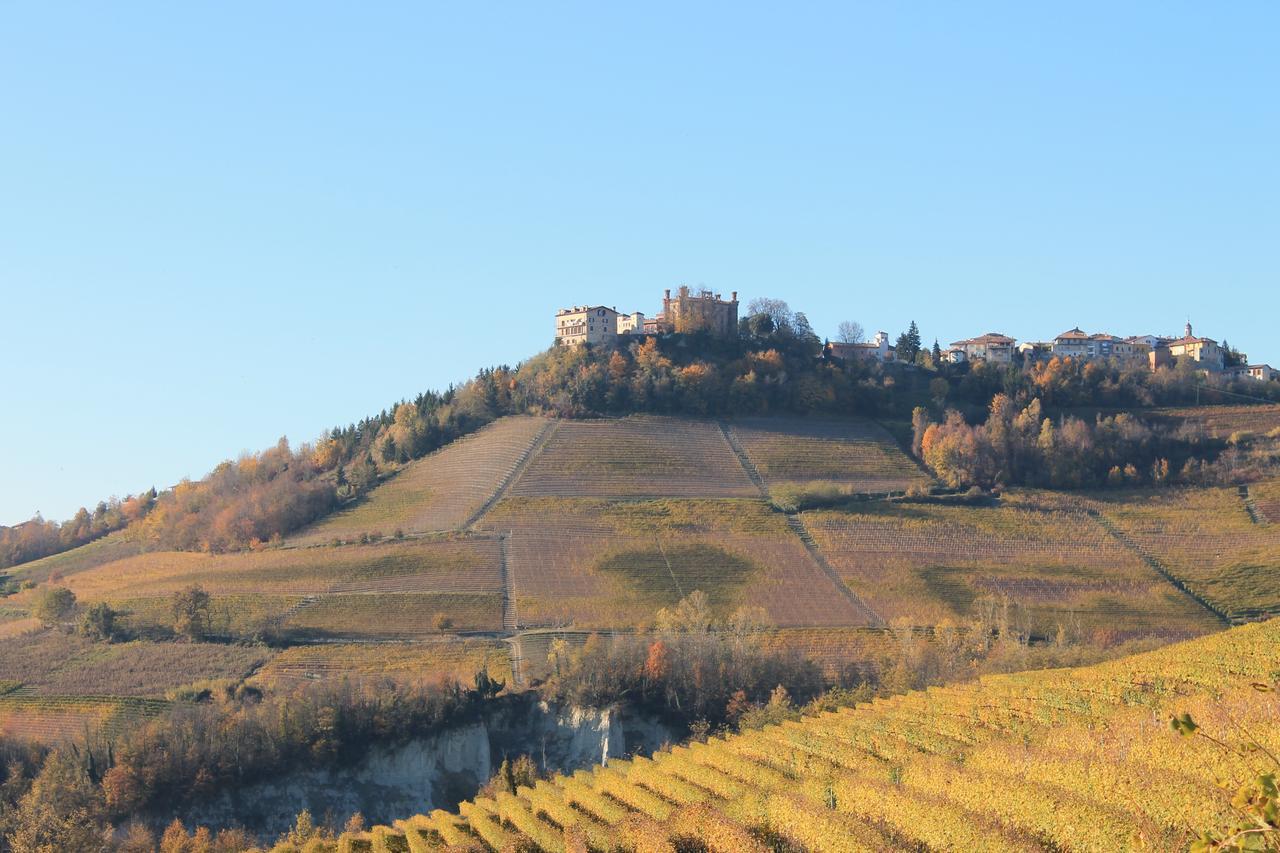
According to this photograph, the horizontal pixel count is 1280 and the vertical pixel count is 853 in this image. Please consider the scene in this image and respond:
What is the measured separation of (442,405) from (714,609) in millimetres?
A: 56989

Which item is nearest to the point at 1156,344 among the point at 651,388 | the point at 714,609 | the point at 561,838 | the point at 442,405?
the point at 651,388

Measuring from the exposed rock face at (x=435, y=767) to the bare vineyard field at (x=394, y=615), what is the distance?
14690 millimetres

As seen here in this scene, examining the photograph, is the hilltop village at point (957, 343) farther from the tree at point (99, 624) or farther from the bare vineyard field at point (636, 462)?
the tree at point (99, 624)

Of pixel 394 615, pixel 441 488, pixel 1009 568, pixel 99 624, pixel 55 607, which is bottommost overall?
pixel 1009 568

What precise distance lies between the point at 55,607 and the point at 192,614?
13.1 m

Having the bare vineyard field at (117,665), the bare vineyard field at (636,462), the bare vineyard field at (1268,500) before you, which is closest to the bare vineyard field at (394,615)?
the bare vineyard field at (117,665)

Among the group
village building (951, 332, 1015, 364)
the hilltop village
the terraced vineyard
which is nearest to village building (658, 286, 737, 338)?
the hilltop village

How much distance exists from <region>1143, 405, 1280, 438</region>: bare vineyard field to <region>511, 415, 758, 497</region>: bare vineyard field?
44.5 m

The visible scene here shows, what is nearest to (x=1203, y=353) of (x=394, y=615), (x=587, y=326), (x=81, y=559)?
(x=587, y=326)

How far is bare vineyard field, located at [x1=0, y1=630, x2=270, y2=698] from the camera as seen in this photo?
66.2 meters

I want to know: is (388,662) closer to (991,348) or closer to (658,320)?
(658,320)

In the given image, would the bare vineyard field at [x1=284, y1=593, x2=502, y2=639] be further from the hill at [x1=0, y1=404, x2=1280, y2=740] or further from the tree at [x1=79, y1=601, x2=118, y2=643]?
the tree at [x1=79, y1=601, x2=118, y2=643]

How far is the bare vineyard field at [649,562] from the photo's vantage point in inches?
3088

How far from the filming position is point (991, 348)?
504 feet
